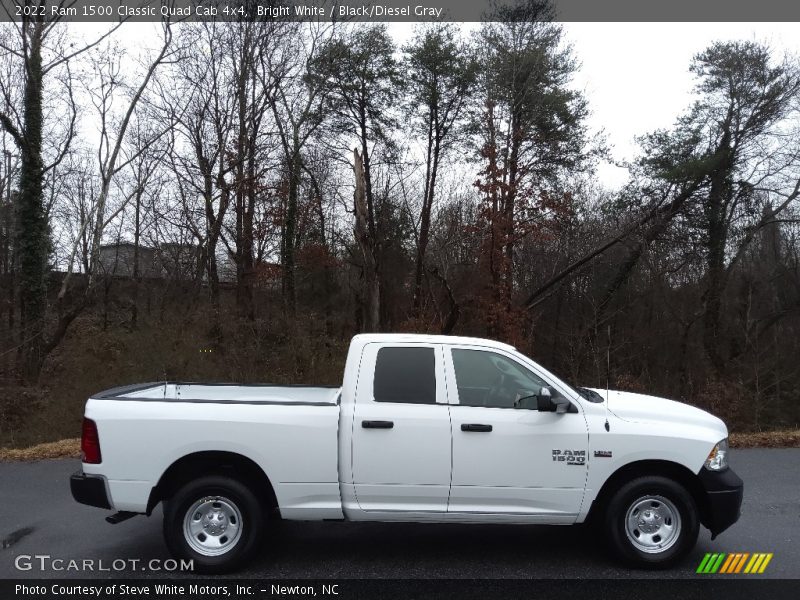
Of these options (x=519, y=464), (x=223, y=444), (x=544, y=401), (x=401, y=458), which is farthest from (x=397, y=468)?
(x=223, y=444)

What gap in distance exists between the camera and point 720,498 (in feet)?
16.8

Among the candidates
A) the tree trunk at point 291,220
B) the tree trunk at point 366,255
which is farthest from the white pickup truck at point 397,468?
the tree trunk at point 291,220

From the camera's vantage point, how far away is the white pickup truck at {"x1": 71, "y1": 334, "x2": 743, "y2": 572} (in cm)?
513

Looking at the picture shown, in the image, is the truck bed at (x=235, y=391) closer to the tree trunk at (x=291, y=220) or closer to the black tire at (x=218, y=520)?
the black tire at (x=218, y=520)

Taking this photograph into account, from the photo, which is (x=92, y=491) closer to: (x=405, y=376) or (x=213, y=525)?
(x=213, y=525)

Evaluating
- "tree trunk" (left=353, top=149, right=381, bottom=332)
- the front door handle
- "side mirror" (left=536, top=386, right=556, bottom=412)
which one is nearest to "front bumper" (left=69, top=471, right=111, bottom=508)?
the front door handle

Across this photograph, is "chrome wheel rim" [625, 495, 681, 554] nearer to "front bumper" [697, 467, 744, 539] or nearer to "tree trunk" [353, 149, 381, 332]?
"front bumper" [697, 467, 744, 539]

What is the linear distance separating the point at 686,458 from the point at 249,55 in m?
21.8

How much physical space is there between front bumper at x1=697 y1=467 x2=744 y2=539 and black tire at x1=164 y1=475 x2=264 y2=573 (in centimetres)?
349

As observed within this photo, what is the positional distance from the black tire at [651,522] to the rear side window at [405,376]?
1.69 m

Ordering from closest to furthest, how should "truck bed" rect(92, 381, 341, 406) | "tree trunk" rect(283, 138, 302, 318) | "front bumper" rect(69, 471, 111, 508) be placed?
1. "front bumper" rect(69, 471, 111, 508)
2. "truck bed" rect(92, 381, 341, 406)
3. "tree trunk" rect(283, 138, 302, 318)

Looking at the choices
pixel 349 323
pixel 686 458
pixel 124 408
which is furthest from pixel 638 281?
pixel 124 408

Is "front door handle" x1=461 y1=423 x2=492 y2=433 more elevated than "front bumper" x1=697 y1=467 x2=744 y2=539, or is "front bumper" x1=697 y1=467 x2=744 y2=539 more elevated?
"front door handle" x1=461 y1=423 x2=492 y2=433

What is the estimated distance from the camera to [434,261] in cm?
2761
